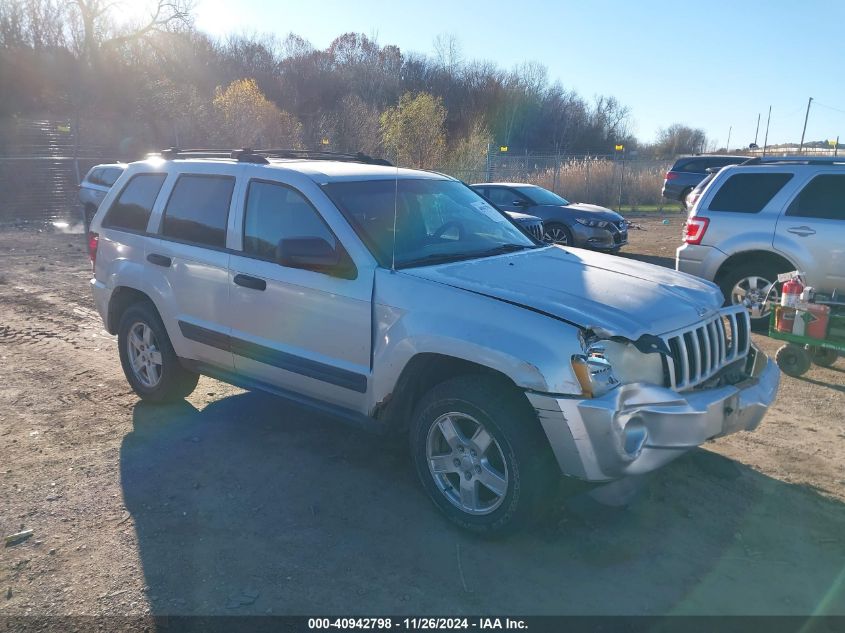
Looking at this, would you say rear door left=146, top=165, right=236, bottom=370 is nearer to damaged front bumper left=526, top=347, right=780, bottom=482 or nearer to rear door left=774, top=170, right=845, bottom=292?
damaged front bumper left=526, top=347, right=780, bottom=482

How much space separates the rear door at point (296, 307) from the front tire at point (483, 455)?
0.53m

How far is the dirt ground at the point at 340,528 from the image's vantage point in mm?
3309

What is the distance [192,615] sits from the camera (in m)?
3.17

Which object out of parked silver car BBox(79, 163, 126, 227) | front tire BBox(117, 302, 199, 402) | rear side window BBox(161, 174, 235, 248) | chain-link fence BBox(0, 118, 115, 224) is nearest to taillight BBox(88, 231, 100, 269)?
front tire BBox(117, 302, 199, 402)

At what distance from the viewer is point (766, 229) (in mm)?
7844

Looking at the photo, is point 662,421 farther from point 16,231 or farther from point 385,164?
point 16,231

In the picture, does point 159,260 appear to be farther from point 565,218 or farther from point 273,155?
point 565,218

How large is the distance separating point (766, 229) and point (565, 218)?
21.4 feet

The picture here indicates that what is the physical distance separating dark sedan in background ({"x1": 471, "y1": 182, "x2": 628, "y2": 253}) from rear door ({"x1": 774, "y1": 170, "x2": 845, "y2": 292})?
6.27 m

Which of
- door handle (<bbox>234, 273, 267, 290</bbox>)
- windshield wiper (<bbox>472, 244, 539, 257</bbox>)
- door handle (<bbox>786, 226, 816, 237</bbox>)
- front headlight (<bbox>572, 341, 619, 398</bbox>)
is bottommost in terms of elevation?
front headlight (<bbox>572, 341, 619, 398</bbox>)

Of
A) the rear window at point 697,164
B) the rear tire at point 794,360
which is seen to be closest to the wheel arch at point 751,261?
the rear tire at point 794,360

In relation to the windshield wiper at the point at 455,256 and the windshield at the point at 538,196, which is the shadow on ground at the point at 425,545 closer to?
the windshield wiper at the point at 455,256

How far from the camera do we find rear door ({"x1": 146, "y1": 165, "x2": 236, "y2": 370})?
4.89 m

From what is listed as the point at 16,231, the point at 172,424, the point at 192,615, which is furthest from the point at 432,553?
the point at 16,231
